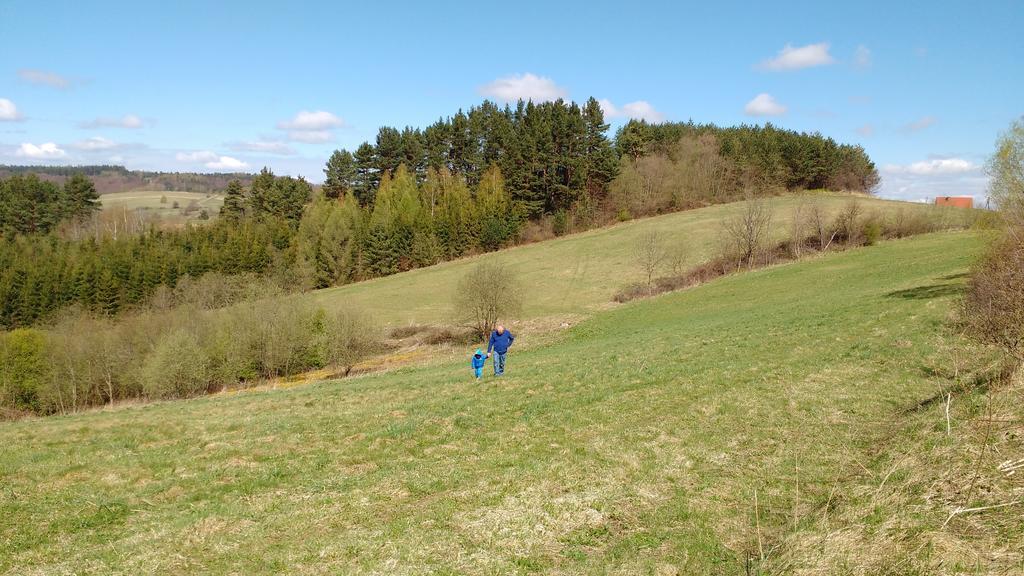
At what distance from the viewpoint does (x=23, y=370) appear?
153 feet

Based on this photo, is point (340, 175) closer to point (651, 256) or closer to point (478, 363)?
point (651, 256)

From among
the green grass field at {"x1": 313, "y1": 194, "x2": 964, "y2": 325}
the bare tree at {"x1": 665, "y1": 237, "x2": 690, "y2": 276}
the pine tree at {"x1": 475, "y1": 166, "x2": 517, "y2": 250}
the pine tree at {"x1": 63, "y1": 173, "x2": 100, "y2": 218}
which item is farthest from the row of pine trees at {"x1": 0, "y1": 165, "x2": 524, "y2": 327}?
the bare tree at {"x1": 665, "y1": 237, "x2": 690, "y2": 276}

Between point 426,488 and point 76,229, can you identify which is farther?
point 76,229

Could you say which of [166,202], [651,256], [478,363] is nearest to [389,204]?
[651,256]

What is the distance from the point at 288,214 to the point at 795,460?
311ft

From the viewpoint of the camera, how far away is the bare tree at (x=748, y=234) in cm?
5594

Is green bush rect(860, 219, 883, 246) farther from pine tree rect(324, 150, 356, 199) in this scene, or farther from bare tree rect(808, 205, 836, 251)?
pine tree rect(324, 150, 356, 199)

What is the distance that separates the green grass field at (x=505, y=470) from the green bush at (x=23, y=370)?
121 feet

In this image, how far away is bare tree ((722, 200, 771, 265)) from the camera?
55.9 metres

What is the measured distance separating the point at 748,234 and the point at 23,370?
66.7 m

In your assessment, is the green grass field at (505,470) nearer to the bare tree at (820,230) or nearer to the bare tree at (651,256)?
the bare tree at (651,256)

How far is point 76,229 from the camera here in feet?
306

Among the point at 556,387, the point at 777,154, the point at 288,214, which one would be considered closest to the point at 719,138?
the point at 777,154

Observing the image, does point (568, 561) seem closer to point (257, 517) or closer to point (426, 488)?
point (426, 488)
